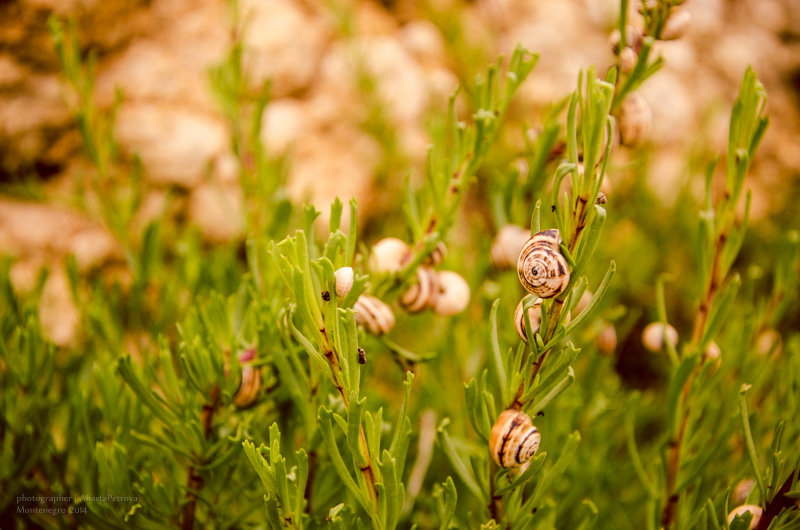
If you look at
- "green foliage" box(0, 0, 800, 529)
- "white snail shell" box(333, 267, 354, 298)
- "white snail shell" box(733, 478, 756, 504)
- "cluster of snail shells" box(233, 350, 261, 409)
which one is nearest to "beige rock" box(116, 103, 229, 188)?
"green foliage" box(0, 0, 800, 529)

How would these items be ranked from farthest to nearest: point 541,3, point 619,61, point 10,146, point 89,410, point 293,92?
point 541,3
point 293,92
point 10,146
point 89,410
point 619,61

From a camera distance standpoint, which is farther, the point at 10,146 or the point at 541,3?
the point at 541,3

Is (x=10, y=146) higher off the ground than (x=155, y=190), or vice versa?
(x=10, y=146)

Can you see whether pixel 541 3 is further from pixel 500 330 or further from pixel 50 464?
pixel 50 464

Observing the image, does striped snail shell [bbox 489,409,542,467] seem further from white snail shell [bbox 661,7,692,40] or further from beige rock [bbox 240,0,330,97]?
beige rock [bbox 240,0,330,97]

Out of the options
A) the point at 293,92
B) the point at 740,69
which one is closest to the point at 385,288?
the point at 293,92

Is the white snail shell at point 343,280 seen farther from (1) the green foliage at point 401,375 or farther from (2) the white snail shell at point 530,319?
(2) the white snail shell at point 530,319

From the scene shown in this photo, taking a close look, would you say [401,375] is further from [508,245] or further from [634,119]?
[634,119]
